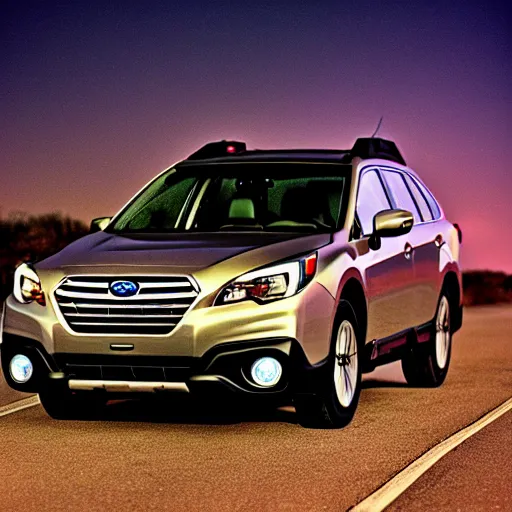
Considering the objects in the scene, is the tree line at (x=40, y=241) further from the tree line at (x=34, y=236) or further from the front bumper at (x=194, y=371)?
the front bumper at (x=194, y=371)

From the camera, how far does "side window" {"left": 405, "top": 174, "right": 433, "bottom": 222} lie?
487 inches

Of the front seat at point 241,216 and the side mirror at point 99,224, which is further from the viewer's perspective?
the side mirror at point 99,224

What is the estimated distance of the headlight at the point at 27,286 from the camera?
31.0ft

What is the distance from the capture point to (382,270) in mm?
10578

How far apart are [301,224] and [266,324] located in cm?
138

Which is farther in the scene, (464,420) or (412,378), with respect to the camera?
(412,378)

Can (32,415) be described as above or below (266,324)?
below

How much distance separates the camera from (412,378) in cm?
1223

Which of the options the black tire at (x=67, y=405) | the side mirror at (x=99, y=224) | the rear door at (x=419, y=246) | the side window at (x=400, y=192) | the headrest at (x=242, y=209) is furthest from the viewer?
the side window at (x=400, y=192)

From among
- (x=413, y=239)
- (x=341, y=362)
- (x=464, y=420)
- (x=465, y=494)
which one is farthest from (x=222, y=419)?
(x=465, y=494)

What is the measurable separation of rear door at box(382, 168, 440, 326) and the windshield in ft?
3.03

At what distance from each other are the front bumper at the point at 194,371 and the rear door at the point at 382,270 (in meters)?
1.27

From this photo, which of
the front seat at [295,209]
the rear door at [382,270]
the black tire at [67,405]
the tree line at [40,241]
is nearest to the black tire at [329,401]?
the rear door at [382,270]

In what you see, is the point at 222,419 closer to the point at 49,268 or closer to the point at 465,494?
the point at 49,268
